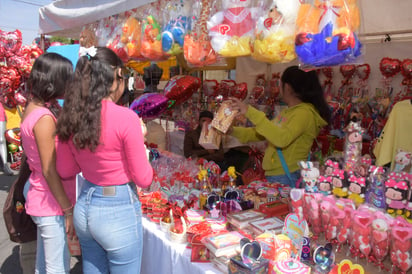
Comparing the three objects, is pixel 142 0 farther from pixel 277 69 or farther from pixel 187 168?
pixel 277 69

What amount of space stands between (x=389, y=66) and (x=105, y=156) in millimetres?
3169

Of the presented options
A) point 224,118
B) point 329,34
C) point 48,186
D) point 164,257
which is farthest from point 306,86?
point 48,186

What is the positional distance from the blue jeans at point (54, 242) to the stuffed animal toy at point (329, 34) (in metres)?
1.45

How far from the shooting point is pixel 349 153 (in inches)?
64.7

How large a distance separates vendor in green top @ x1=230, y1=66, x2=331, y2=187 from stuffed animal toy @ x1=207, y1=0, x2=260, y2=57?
0.33m

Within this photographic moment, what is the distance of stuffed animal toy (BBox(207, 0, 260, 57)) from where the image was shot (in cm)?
175

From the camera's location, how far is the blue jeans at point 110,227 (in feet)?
4.23

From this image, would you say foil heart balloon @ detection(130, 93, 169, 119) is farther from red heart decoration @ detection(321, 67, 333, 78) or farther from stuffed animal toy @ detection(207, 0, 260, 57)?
red heart decoration @ detection(321, 67, 333, 78)

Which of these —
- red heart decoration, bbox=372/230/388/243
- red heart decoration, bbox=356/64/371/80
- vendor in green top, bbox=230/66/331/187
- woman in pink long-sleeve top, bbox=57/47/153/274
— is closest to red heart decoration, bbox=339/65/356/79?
red heart decoration, bbox=356/64/371/80

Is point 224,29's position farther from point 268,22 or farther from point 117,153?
point 117,153

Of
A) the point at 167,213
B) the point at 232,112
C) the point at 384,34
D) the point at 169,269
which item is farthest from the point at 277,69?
the point at 169,269

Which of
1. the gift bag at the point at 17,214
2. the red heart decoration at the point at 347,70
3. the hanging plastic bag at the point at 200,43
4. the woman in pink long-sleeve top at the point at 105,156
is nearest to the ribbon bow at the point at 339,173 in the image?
the woman in pink long-sleeve top at the point at 105,156

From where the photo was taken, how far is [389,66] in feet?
10.7

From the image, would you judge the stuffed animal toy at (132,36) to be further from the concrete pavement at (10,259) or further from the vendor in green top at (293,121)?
the concrete pavement at (10,259)
